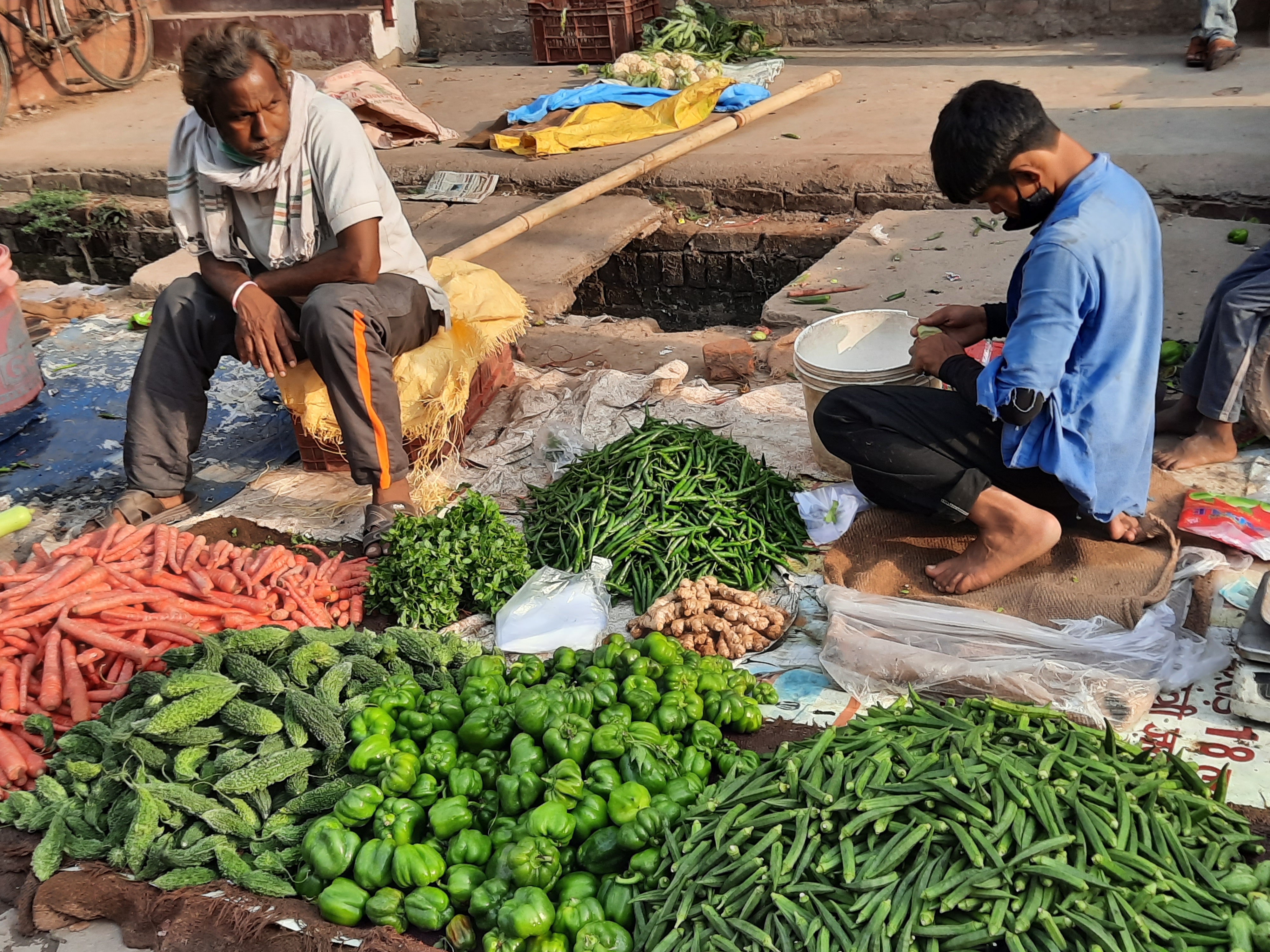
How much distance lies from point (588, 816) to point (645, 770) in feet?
0.63

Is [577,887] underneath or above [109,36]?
underneath

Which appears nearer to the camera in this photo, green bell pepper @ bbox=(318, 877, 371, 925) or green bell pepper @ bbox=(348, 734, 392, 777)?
green bell pepper @ bbox=(318, 877, 371, 925)

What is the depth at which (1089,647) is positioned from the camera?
3107mm

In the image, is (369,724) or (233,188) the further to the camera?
(233,188)

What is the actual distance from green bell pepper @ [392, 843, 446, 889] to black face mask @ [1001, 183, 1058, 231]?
7.41 ft

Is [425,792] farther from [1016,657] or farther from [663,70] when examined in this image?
[663,70]

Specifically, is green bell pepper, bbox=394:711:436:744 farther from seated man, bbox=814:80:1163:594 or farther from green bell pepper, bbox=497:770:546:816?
seated man, bbox=814:80:1163:594

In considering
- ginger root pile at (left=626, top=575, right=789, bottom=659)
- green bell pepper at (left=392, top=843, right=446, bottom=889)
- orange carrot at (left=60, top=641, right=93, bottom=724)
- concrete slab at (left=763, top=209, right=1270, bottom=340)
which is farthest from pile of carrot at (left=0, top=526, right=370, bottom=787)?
concrete slab at (left=763, top=209, right=1270, bottom=340)

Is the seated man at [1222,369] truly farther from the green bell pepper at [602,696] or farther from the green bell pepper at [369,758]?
the green bell pepper at [369,758]

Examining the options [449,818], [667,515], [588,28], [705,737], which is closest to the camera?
[449,818]

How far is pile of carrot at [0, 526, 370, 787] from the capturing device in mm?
3221

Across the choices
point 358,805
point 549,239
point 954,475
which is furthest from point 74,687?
point 549,239

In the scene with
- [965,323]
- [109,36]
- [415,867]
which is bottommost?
[415,867]

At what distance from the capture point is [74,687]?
127 inches
